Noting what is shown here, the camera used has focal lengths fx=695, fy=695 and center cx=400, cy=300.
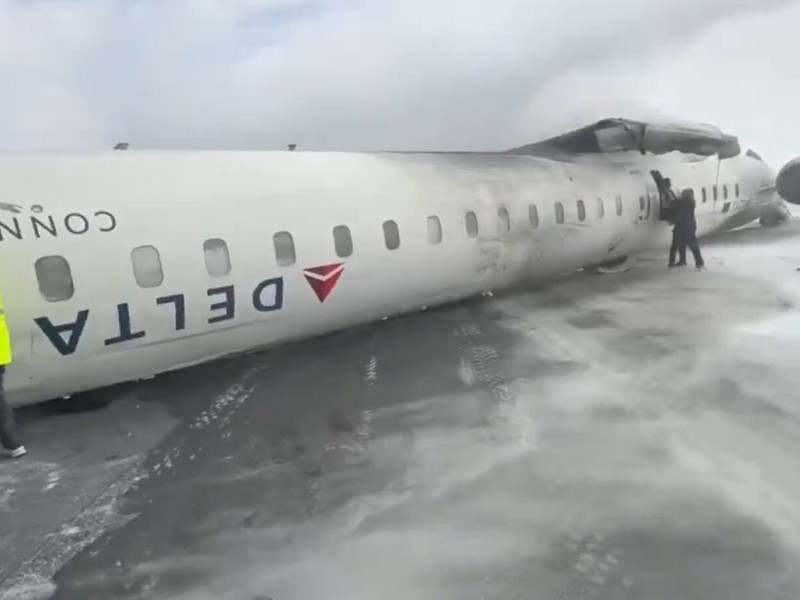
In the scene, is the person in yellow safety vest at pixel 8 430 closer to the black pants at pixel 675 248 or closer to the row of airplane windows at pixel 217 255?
the row of airplane windows at pixel 217 255

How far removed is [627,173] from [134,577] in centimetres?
1120

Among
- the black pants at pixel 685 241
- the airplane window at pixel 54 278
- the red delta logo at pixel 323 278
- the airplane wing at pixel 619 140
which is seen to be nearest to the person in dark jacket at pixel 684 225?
the black pants at pixel 685 241

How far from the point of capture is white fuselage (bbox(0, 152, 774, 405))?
5973mm

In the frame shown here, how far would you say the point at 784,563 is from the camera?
12.9 ft

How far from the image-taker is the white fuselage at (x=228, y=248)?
19.6ft

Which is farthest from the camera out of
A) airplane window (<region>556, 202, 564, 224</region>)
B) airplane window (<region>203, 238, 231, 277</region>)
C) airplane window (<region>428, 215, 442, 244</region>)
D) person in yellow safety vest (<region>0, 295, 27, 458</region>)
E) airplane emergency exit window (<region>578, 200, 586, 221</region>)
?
airplane emergency exit window (<region>578, 200, 586, 221</region>)

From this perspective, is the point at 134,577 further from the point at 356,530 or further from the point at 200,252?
the point at 200,252

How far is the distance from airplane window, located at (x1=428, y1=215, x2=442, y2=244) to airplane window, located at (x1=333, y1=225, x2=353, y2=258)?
1274mm

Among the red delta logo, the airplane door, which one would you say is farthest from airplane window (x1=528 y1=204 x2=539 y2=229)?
the red delta logo

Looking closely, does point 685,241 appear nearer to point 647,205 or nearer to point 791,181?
point 647,205

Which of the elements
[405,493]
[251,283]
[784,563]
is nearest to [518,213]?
[251,283]

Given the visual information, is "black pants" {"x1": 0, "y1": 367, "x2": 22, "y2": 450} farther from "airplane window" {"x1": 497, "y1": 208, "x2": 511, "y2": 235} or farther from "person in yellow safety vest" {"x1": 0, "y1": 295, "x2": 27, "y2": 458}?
"airplane window" {"x1": 497, "y1": 208, "x2": 511, "y2": 235}

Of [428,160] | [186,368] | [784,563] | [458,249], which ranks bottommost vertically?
[784,563]

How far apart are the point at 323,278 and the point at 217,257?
50.8 inches
